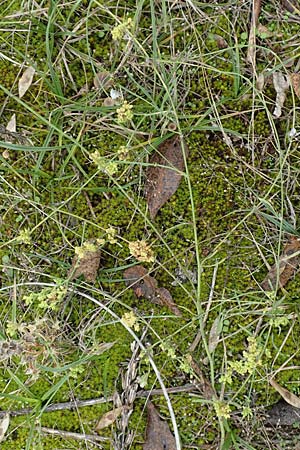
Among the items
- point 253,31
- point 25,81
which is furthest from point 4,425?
point 253,31

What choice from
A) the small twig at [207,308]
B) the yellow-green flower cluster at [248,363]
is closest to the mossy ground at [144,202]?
the small twig at [207,308]

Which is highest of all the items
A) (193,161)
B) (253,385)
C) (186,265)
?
(193,161)

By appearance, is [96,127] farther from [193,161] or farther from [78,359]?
[78,359]

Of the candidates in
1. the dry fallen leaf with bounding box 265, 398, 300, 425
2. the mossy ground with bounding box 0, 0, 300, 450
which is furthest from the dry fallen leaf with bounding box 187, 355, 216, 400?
the dry fallen leaf with bounding box 265, 398, 300, 425

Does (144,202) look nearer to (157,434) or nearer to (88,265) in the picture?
(88,265)

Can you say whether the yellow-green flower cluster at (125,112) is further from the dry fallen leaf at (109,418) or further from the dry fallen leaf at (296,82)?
the dry fallen leaf at (109,418)

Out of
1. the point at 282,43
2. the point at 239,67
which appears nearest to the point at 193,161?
the point at 239,67
